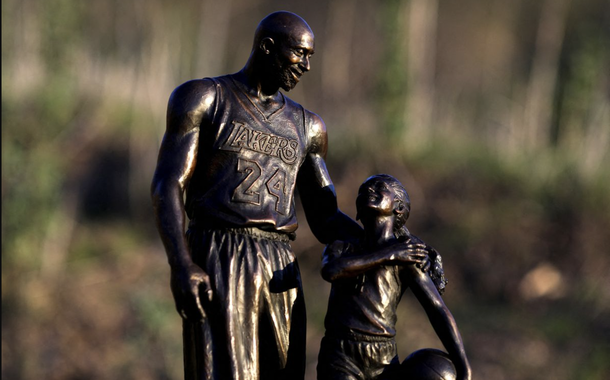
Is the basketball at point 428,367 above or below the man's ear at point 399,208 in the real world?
below

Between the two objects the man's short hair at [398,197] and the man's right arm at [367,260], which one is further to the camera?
the man's short hair at [398,197]

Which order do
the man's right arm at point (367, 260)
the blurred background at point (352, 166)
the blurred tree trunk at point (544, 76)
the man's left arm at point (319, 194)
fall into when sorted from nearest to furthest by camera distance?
the man's right arm at point (367, 260), the man's left arm at point (319, 194), the blurred background at point (352, 166), the blurred tree trunk at point (544, 76)

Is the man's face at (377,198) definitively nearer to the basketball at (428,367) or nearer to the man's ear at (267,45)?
the basketball at (428,367)

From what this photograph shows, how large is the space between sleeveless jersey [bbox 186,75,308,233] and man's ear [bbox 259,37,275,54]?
0.22m

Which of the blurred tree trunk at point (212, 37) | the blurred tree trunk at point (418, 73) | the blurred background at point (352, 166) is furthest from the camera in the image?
the blurred tree trunk at point (212, 37)

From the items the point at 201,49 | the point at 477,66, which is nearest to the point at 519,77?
the point at 477,66

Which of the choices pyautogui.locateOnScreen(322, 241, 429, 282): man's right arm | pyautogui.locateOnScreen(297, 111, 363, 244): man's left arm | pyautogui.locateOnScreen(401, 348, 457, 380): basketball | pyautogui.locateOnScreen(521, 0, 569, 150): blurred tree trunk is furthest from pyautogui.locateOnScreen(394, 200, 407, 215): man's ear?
pyautogui.locateOnScreen(521, 0, 569, 150): blurred tree trunk

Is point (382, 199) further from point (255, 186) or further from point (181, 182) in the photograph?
point (181, 182)

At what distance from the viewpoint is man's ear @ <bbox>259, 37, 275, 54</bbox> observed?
12.6ft

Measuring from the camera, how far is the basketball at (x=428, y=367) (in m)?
3.56

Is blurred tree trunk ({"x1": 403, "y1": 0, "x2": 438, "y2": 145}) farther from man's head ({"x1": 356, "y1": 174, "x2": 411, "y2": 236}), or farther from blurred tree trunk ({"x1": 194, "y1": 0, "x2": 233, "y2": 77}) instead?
man's head ({"x1": 356, "y1": 174, "x2": 411, "y2": 236})

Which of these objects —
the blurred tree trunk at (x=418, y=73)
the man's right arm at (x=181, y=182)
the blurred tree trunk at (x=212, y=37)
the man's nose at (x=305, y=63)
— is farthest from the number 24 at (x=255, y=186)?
the blurred tree trunk at (x=212, y=37)

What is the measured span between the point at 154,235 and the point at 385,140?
3945 mm

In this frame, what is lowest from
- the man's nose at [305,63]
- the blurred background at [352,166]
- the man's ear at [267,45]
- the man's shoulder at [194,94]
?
the blurred background at [352,166]
